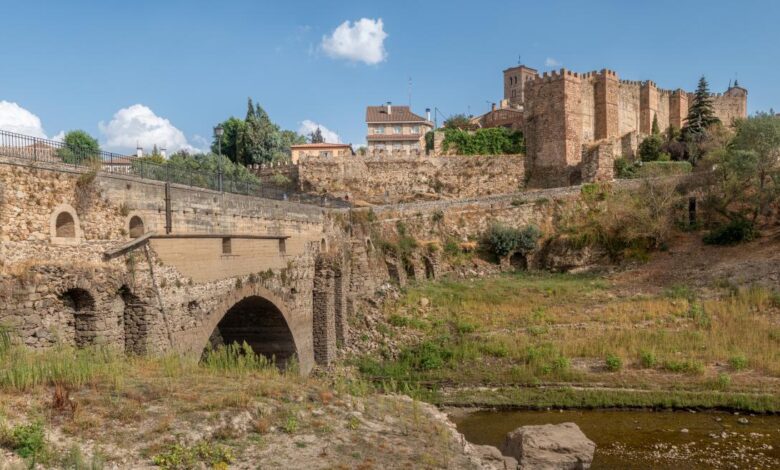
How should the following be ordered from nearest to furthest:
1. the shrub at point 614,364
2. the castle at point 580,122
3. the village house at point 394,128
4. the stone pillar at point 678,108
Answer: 1. the shrub at point 614,364
2. the castle at point 580,122
3. the stone pillar at point 678,108
4. the village house at point 394,128

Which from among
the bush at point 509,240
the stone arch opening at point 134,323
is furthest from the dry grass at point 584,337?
the stone arch opening at point 134,323

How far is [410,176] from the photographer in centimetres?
4844

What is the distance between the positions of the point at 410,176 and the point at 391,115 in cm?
2324

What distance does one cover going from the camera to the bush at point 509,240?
3781 centimetres

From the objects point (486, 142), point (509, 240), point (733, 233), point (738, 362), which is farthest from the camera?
point (486, 142)

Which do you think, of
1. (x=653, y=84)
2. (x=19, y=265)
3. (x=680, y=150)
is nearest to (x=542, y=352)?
(x=19, y=265)

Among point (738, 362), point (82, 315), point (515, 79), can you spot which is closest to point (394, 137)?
point (515, 79)

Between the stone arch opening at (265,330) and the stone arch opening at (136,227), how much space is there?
25.7 feet

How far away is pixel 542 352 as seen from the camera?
2459cm

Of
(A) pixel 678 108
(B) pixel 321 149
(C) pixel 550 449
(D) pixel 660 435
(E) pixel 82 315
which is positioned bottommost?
(D) pixel 660 435

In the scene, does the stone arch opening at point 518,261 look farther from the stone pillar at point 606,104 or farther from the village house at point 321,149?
the village house at point 321,149

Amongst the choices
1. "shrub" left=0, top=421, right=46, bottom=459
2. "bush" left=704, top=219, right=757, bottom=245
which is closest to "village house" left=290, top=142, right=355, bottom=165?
"bush" left=704, top=219, right=757, bottom=245

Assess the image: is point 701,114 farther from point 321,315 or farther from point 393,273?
point 321,315

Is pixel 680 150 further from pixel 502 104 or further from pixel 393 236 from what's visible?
pixel 502 104
